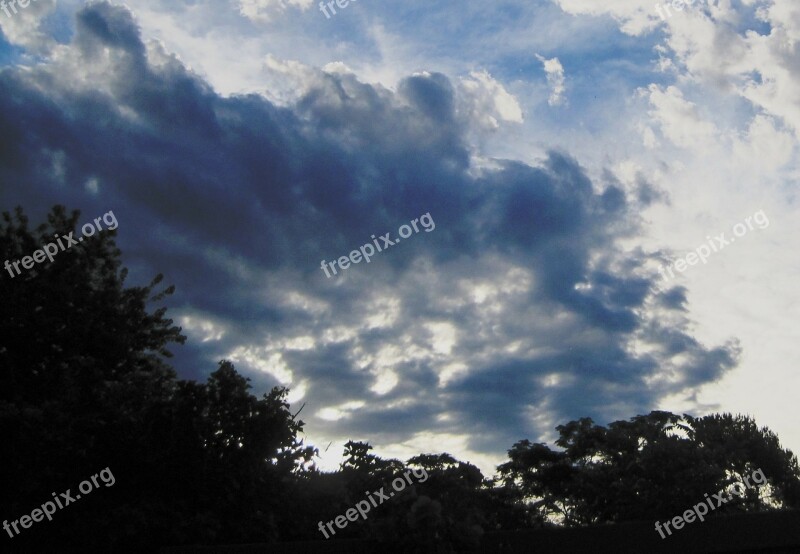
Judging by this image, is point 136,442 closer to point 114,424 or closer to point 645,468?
point 114,424

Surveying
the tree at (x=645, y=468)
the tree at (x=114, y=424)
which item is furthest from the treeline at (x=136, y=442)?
the tree at (x=645, y=468)

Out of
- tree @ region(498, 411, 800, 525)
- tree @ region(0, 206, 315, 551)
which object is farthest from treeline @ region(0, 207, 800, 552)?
tree @ region(498, 411, 800, 525)

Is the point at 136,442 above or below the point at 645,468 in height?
above

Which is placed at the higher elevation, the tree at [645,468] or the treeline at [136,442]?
the treeline at [136,442]

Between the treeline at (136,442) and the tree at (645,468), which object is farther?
the tree at (645,468)

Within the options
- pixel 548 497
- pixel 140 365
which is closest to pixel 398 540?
pixel 140 365

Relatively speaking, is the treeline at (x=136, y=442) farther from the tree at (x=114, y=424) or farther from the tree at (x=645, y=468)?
the tree at (x=645, y=468)

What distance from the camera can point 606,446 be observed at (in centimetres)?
4419

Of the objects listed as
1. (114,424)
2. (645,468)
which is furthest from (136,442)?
(645,468)

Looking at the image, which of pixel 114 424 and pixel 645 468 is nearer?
pixel 114 424

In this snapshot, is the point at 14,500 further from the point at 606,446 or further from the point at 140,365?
the point at 606,446

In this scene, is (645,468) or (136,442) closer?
(136,442)

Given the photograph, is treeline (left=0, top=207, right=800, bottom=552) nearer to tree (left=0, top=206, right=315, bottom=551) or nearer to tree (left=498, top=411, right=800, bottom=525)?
tree (left=0, top=206, right=315, bottom=551)

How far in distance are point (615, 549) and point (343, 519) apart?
8.79 m
